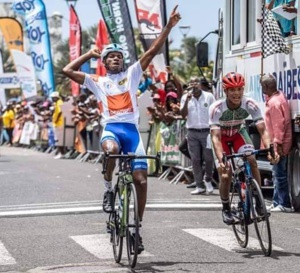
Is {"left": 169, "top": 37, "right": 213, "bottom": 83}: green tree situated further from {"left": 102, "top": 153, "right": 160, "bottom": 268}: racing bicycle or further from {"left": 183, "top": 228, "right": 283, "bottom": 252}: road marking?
{"left": 102, "top": 153, "right": 160, "bottom": 268}: racing bicycle

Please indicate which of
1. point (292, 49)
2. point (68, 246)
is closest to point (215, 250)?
point (68, 246)

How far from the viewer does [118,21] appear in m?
24.1

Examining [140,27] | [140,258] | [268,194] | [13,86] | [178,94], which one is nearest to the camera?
[140,258]

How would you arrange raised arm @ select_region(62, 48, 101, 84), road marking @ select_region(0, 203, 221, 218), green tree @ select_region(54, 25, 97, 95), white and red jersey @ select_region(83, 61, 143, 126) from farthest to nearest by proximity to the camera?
green tree @ select_region(54, 25, 97, 95), road marking @ select_region(0, 203, 221, 218), raised arm @ select_region(62, 48, 101, 84), white and red jersey @ select_region(83, 61, 143, 126)

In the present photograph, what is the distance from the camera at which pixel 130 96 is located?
9.52 meters

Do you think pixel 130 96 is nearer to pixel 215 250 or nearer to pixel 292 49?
pixel 215 250

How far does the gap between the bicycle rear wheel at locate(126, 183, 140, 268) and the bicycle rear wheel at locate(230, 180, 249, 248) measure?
1.47 metres

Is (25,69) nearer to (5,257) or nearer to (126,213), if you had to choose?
(5,257)

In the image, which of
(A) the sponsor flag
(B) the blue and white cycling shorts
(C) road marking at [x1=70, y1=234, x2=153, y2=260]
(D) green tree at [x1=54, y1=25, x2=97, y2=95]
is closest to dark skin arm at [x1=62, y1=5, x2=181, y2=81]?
(B) the blue and white cycling shorts

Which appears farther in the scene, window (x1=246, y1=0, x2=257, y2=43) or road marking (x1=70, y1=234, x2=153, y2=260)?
window (x1=246, y1=0, x2=257, y2=43)

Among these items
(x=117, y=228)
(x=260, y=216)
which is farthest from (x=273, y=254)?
(x=117, y=228)

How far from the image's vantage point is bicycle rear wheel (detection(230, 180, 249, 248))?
9836mm

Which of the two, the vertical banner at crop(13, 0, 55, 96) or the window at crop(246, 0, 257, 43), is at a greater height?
Answer: the vertical banner at crop(13, 0, 55, 96)

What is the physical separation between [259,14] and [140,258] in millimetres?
6155
